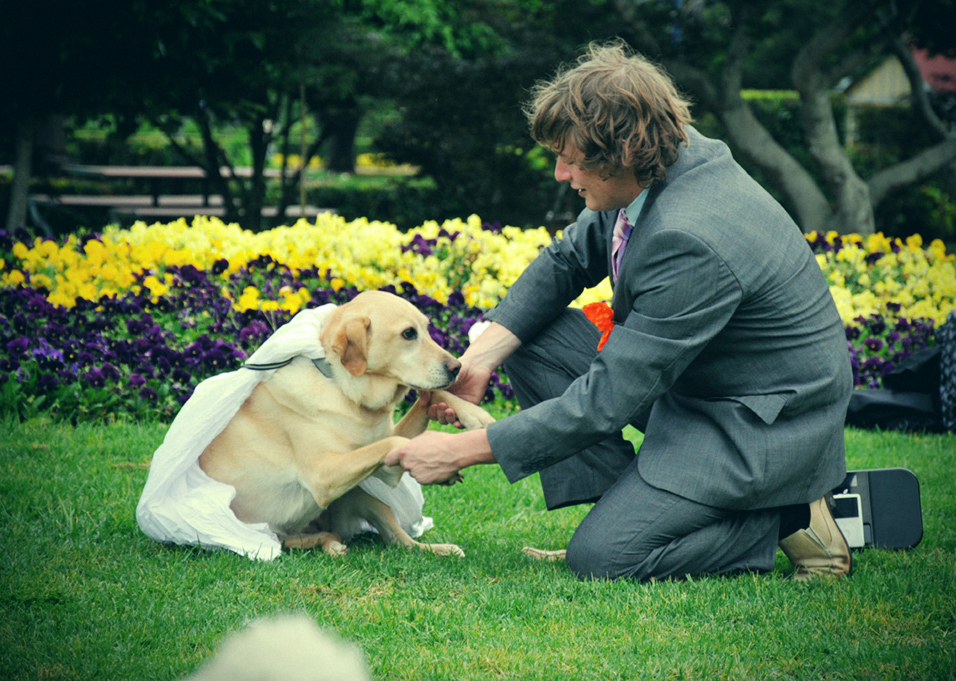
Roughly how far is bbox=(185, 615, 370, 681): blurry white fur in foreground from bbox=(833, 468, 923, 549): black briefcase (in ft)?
9.45

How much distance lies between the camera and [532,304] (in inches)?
148

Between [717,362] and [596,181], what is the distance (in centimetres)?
78

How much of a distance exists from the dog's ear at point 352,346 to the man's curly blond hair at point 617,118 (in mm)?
1014

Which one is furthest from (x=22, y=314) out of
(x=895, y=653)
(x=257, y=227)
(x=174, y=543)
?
(x=257, y=227)

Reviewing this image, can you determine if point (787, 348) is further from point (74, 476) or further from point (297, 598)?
point (74, 476)

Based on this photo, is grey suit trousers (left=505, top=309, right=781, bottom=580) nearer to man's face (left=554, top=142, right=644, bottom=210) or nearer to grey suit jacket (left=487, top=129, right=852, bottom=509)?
grey suit jacket (left=487, top=129, right=852, bottom=509)

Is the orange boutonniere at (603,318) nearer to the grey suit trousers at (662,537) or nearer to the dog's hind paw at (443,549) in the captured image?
the grey suit trousers at (662,537)

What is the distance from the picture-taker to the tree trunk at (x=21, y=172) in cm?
935

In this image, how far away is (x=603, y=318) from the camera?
356 centimetres

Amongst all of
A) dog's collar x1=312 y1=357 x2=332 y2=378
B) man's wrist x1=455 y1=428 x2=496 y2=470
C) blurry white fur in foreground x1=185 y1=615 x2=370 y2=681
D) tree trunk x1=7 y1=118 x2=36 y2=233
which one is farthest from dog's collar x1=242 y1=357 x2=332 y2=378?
tree trunk x1=7 y1=118 x2=36 y2=233

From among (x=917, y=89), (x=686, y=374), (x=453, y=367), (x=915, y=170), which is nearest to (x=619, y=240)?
(x=686, y=374)

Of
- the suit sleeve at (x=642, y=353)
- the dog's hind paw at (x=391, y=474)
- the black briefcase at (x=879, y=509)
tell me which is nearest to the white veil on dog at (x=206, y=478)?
the dog's hind paw at (x=391, y=474)

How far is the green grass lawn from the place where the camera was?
2.54 metres

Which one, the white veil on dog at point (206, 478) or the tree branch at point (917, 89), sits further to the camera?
the tree branch at point (917, 89)
